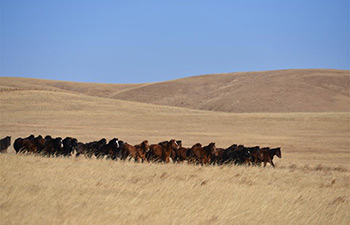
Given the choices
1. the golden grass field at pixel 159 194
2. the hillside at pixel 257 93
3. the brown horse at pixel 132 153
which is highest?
the hillside at pixel 257 93

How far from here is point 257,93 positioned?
102m

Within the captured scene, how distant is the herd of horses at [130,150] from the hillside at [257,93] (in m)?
64.5

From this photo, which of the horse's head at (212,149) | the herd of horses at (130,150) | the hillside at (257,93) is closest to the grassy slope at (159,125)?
the herd of horses at (130,150)

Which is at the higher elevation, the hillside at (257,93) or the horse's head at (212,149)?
the hillside at (257,93)

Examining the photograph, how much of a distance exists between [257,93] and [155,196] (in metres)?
93.6

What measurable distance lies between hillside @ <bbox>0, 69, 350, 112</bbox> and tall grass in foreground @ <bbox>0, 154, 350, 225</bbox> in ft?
233

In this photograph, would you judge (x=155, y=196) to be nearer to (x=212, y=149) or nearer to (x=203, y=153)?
(x=212, y=149)

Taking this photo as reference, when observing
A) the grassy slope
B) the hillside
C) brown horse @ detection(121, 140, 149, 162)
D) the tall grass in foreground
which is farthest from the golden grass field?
the hillside

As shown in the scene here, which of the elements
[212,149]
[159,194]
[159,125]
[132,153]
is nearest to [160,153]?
[132,153]

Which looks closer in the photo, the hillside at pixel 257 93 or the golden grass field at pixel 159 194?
the golden grass field at pixel 159 194

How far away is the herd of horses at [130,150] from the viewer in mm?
17547

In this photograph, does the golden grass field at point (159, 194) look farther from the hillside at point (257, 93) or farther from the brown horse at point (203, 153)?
the hillside at point (257, 93)

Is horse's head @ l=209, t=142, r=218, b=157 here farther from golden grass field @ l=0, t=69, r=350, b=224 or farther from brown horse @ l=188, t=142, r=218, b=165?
golden grass field @ l=0, t=69, r=350, b=224

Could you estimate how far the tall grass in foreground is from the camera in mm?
7688
